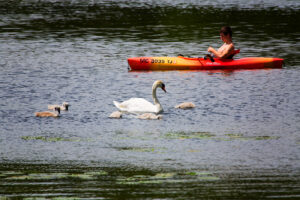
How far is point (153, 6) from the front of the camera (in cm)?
4622

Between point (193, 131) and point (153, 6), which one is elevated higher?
point (153, 6)

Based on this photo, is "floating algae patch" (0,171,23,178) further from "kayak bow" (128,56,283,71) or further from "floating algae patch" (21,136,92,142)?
"kayak bow" (128,56,283,71)

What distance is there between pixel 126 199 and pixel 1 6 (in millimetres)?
41599

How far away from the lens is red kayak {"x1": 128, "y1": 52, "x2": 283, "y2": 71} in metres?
19.6

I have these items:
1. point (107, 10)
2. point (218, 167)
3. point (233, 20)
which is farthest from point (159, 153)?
point (107, 10)

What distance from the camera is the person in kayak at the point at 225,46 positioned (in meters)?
19.1

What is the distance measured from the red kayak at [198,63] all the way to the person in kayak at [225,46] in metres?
0.15

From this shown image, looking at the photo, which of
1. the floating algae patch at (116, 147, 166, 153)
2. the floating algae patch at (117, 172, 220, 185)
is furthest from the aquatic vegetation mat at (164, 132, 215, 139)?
the floating algae patch at (117, 172, 220, 185)

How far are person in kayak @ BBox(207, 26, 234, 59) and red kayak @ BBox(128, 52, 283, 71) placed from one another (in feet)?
0.50

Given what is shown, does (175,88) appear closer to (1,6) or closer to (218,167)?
(218,167)

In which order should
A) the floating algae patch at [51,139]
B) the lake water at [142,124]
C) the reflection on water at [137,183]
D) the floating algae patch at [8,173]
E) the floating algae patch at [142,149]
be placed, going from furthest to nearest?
1. the floating algae patch at [51,139]
2. the floating algae patch at [142,149]
3. the floating algae patch at [8,173]
4. the lake water at [142,124]
5. the reflection on water at [137,183]

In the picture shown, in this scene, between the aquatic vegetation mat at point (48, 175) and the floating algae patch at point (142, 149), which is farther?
the floating algae patch at point (142, 149)

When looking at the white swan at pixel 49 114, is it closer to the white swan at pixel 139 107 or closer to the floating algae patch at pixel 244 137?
the white swan at pixel 139 107

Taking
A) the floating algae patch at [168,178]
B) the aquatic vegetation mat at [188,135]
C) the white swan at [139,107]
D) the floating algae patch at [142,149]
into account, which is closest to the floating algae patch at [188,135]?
the aquatic vegetation mat at [188,135]
